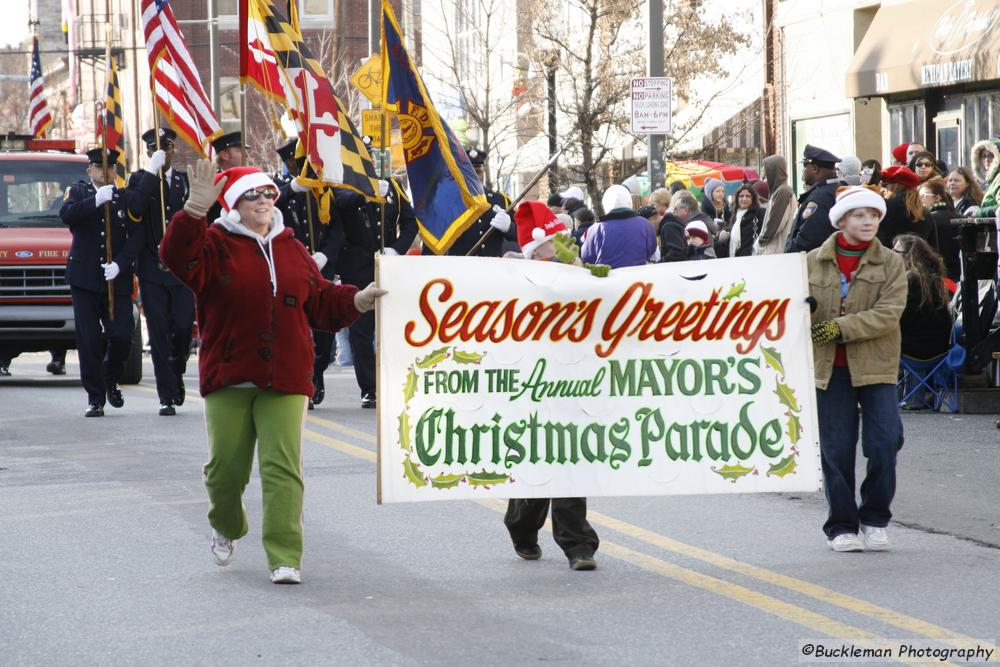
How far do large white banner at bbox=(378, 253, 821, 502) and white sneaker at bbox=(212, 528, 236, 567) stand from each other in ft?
2.62

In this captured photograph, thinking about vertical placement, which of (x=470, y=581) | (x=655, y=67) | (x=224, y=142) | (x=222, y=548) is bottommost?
(x=470, y=581)

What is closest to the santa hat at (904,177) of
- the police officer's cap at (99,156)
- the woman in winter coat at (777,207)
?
the woman in winter coat at (777,207)

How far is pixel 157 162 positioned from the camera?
45.6ft

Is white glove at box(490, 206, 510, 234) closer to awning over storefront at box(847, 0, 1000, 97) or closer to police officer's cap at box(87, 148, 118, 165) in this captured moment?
police officer's cap at box(87, 148, 118, 165)

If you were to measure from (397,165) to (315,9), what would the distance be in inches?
1106

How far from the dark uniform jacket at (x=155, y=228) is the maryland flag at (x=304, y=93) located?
120cm

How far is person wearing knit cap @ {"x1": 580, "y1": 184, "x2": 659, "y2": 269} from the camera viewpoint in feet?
44.6

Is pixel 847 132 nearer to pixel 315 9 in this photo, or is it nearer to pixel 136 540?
pixel 136 540

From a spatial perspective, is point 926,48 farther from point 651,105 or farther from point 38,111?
point 38,111

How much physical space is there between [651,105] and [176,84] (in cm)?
616

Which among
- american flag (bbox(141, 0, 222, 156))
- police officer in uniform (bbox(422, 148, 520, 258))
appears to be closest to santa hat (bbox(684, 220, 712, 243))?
police officer in uniform (bbox(422, 148, 520, 258))

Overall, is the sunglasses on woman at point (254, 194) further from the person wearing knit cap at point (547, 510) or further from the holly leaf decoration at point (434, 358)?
the person wearing knit cap at point (547, 510)

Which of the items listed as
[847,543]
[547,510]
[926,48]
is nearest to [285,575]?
[547,510]

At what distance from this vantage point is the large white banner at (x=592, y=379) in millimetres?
7590
